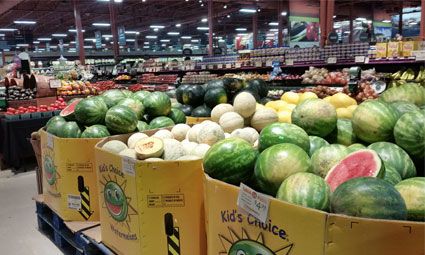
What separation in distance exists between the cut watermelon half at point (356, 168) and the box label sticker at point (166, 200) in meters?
0.85

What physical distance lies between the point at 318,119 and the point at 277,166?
1.98 feet

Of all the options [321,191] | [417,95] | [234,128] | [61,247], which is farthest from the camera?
[61,247]

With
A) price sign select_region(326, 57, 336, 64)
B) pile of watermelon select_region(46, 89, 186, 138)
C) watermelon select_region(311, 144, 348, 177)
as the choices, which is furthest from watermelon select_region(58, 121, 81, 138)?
price sign select_region(326, 57, 336, 64)

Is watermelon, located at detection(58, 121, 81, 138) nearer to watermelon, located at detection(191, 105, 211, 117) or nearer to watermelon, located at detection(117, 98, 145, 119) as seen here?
watermelon, located at detection(117, 98, 145, 119)

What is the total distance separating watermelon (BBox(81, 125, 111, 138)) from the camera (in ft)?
9.40

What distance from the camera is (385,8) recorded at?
77.3ft

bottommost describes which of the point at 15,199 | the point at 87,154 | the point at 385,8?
the point at 15,199

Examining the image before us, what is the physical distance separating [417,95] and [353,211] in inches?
58.4

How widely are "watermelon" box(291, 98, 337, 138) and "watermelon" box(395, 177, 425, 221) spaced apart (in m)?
0.73

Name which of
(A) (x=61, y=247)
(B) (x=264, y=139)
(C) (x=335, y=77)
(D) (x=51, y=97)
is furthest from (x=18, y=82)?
(B) (x=264, y=139)

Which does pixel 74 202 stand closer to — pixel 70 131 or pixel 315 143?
pixel 70 131

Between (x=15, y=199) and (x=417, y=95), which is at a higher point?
(x=417, y=95)

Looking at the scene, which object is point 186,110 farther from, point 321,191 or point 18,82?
point 18,82

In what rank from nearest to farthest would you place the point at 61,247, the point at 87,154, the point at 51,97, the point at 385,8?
the point at 87,154 < the point at 61,247 < the point at 51,97 < the point at 385,8
